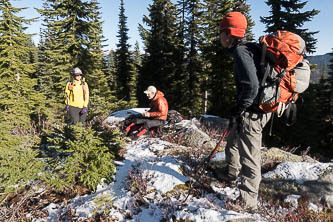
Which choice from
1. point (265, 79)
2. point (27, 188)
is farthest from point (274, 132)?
point (27, 188)

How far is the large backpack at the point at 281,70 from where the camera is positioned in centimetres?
265

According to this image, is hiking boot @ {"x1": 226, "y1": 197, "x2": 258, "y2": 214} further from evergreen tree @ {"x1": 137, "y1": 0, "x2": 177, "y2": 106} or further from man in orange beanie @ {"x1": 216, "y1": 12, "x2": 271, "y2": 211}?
evergreen tree @ {"x1": 137, "y1": 0, "x2": 177, "y2": 106}

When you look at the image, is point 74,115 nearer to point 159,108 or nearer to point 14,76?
point 159,108

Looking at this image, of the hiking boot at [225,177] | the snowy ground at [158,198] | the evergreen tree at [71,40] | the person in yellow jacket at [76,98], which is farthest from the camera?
the evergreen tree at [71,40]

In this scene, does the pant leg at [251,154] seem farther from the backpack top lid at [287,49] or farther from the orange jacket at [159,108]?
the orange jacket at [159,108]

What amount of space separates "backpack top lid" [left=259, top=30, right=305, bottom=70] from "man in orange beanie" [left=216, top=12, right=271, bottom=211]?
0.74ft

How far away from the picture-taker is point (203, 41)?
2203cm

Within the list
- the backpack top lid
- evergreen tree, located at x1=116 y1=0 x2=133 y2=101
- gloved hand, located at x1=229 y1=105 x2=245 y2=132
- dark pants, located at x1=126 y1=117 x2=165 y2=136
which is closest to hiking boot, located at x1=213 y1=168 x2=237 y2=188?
gloved hand, located at x1=229 y1=105 x2=245 y2=132

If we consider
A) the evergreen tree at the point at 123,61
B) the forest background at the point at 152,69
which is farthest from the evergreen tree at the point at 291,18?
the evergreen tree at the point at 123,61

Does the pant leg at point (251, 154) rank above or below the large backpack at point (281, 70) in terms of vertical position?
below

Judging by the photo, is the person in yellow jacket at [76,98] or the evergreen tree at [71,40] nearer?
the person in yellow jacket at [76,98]

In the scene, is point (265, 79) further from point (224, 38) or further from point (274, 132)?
point (274, 132)

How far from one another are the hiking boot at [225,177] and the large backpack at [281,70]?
5.07 feet

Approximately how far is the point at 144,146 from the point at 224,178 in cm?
244
